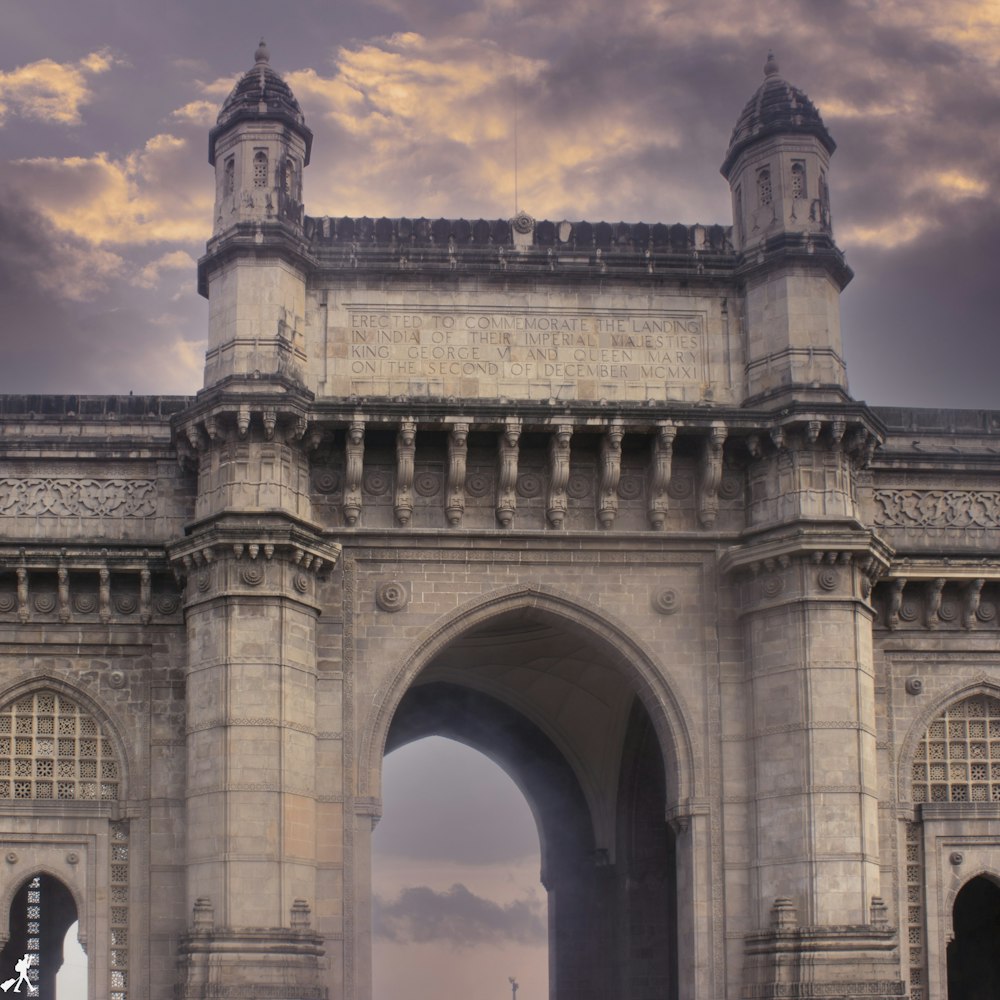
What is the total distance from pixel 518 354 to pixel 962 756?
849cm

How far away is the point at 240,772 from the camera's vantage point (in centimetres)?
2344

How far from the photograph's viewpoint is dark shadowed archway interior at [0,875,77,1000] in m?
30.8

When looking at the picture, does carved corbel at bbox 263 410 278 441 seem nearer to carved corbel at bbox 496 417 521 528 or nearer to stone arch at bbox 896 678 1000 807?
carved corbel at bbox 496 417 521 528

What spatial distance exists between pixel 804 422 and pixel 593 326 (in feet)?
11.0

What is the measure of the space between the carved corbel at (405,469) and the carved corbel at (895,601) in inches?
273

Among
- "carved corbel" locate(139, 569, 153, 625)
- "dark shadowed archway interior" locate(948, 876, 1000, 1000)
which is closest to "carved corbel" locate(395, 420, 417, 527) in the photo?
"carved corbel" locate(139, 569, 153, 625)

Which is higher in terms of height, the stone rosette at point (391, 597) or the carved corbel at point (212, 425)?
the carved corbel at point (212, 425)

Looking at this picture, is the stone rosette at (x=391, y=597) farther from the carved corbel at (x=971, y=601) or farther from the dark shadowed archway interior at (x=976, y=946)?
the dark shadowed archway interior at (x=976, y=946)

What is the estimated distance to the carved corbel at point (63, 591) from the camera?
25359 mm

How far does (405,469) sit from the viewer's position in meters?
25.0

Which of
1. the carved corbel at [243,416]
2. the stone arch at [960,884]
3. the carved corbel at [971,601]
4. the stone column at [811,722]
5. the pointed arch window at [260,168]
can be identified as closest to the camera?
the stone column at [811,722]

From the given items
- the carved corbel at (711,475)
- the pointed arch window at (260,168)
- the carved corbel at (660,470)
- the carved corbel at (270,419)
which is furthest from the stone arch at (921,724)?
the pointed arch window at (260,168)

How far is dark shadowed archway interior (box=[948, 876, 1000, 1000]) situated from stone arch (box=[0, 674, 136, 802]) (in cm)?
1254

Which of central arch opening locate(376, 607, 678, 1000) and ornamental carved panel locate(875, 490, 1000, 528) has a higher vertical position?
ornamental carved panel locate(875, 490, 1000, 528)
